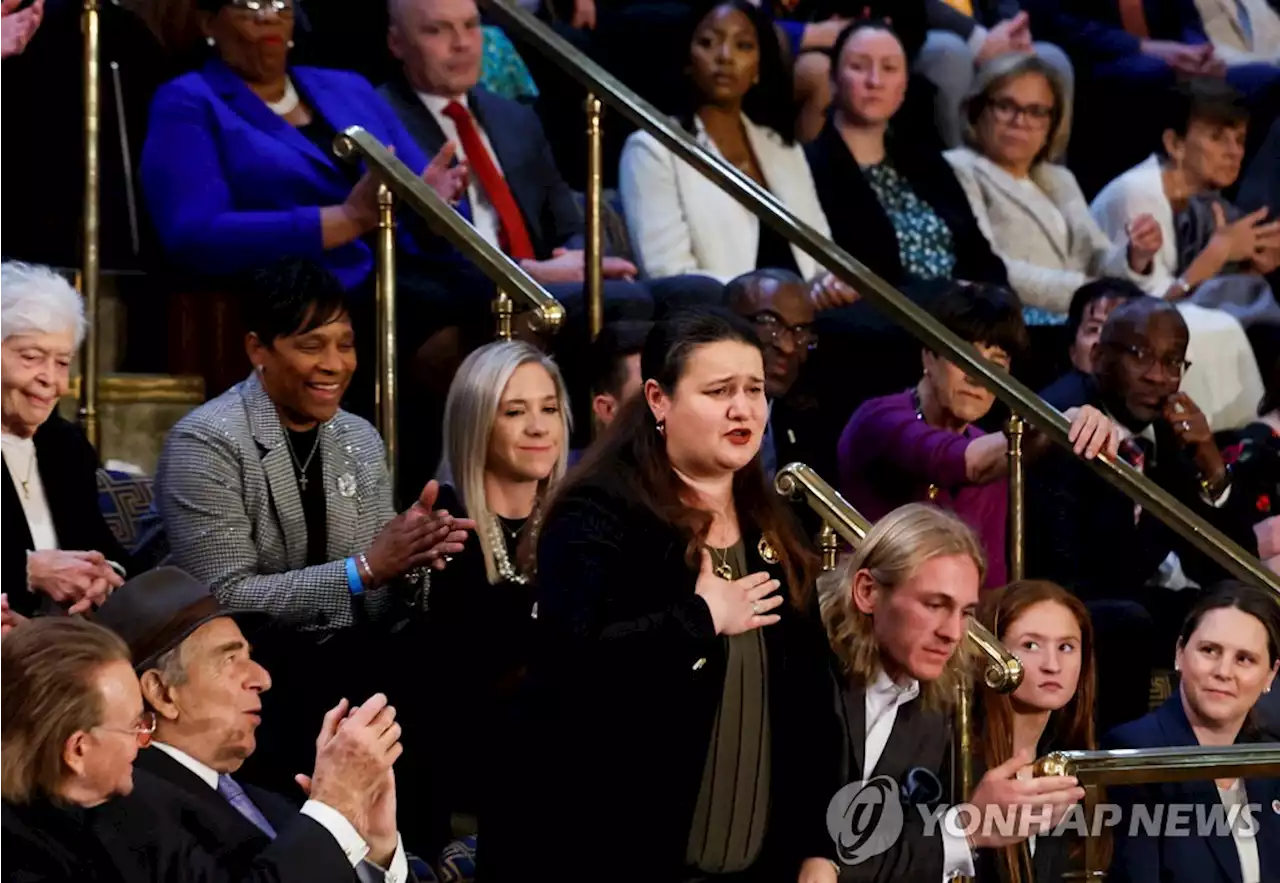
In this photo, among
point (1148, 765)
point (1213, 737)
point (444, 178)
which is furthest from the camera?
point (444, 178)

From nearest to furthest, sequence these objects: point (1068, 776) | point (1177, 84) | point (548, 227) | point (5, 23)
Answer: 1. point (1068, 776)
2. point (5, 23)
3. point (548, 227)
4. point (1177, 84)

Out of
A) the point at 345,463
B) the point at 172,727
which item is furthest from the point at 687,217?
the point at 172,727

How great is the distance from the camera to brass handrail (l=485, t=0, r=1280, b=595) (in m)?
4.59

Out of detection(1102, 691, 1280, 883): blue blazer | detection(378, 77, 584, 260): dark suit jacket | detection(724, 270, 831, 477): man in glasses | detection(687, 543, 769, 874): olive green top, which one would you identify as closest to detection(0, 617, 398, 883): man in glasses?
detection(687, 543, 769, 874): olive green top

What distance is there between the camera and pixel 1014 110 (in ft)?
21.7

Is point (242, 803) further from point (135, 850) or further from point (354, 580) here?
point (354, 580)

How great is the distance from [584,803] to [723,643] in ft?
0.95

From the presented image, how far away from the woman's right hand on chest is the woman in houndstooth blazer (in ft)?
2.30

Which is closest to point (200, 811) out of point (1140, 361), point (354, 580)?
point (354, 580)

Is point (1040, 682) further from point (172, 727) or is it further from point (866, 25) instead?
point (866, 25)

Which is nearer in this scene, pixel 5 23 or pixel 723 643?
pixel 723 643

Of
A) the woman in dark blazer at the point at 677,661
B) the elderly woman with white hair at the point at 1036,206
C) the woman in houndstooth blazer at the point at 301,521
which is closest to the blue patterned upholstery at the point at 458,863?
the woman in houndstooth blazer at the point at 301,521

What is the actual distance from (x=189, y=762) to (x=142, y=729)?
4.6 inches

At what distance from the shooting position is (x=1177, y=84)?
23.7 feet
